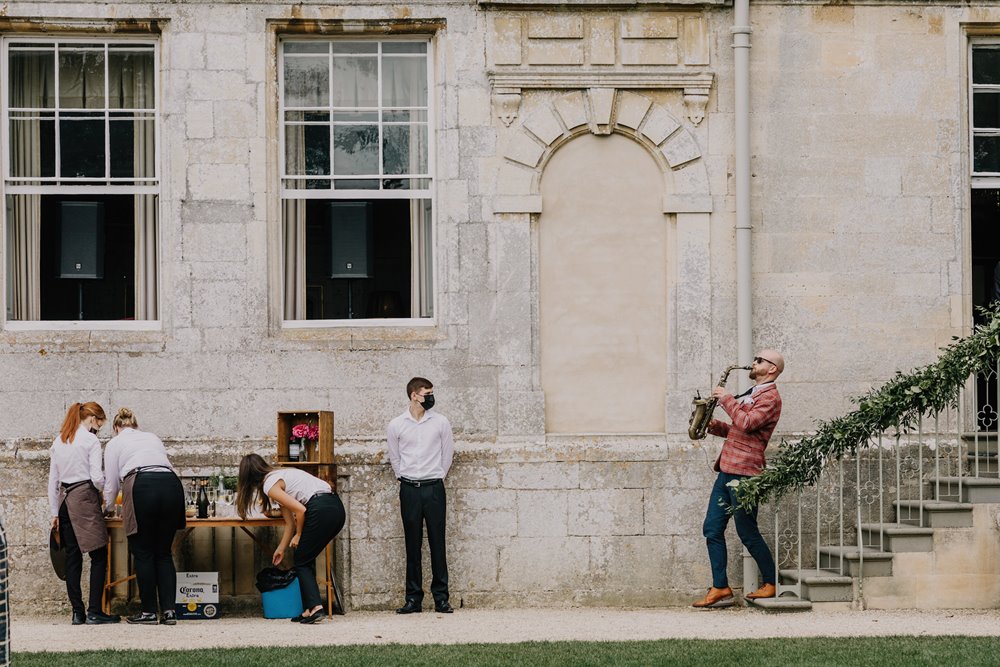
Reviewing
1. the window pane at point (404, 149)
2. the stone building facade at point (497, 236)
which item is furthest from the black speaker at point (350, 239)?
the window pane at point (404, 149)

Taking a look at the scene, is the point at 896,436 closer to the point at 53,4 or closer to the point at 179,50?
the point at 179,50

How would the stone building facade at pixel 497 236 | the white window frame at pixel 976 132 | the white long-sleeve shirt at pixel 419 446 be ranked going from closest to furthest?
the white long-sleeve shirt at pixel 419 446
the stone building facade at pixel 497 236
the white window frame at pixel 976 132

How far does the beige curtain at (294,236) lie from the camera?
42.9ft

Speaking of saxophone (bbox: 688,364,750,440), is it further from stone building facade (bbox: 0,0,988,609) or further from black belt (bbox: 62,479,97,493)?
black belt (bbox: 62,479,97,493)

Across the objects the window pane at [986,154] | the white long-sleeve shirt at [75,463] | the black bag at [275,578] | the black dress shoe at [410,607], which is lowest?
the black dress shoe at [410,607]

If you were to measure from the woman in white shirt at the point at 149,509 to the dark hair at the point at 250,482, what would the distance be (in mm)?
425

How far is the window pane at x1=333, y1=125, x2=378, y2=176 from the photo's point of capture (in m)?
13.2

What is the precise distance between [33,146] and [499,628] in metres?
5.45

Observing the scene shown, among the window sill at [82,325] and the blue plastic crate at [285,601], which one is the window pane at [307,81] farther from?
the blue plastic crate at [285,601]

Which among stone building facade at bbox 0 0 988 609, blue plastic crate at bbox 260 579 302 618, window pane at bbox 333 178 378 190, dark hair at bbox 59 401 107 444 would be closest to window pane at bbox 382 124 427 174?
stone building facade at bbox 0 0 988 609

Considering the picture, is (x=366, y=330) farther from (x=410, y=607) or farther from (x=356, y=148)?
(x=410, y=607)

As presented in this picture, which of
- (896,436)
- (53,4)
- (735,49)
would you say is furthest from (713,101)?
(53,4)

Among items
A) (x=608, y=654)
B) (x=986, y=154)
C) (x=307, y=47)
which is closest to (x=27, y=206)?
(x=307, y=47)

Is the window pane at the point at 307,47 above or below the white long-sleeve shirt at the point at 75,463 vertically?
above
